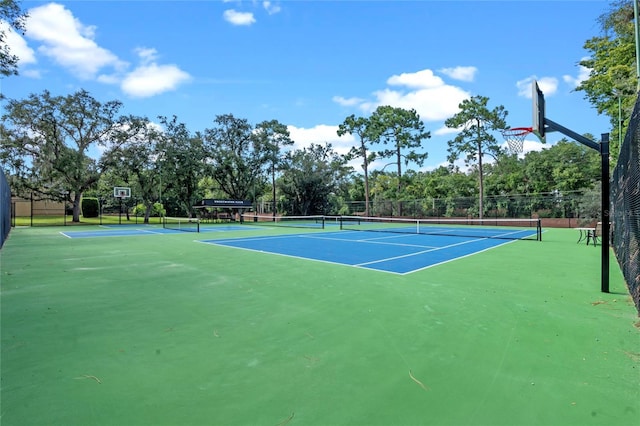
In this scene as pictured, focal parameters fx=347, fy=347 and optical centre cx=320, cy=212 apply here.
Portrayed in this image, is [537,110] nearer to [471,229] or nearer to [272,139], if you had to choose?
[471,229]

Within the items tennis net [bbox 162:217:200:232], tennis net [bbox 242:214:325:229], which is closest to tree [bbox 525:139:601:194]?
tennis net [bbox 242:214:325:229]

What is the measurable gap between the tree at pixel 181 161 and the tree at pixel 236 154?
1315 mm

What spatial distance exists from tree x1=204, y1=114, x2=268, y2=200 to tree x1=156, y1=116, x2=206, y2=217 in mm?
1315

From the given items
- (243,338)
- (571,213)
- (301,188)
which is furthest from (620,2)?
(301,188)

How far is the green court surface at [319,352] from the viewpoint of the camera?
225cm

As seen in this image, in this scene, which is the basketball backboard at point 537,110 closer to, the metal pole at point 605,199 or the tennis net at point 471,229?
the metal pole at point 605,199

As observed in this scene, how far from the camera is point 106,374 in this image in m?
2.76

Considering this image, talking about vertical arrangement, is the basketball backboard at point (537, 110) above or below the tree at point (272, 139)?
below

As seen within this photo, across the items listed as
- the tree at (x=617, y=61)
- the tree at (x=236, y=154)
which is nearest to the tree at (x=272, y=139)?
the tree at (x=236, y=154)

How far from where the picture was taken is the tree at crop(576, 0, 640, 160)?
1388 centimetres

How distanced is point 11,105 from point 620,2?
38345 mm

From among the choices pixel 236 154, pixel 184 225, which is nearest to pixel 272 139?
pixel 236 154

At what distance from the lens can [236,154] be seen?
122 ft

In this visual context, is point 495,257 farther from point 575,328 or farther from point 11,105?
point 11,105
